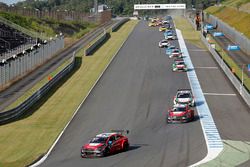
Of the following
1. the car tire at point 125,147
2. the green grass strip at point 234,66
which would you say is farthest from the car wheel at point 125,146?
the green grass strip at point 234,66

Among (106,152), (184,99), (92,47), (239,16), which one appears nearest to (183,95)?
(184,99)

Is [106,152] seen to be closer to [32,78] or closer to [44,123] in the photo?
[44,123]

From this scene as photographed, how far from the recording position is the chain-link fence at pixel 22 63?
6488 centimetres

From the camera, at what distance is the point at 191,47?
101 m

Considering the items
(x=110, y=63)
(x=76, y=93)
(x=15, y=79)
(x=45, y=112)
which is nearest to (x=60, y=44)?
(x=110, y=63)

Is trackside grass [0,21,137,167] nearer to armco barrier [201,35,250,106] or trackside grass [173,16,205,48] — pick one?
armco barrier [201,35,250,106]

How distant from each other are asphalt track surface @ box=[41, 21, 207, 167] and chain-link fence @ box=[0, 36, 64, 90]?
378 inches

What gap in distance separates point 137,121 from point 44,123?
25.9 ft

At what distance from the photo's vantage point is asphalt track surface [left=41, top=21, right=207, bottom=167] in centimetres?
3712

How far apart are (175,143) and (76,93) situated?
79.5 feet

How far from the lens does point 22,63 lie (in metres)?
72.2

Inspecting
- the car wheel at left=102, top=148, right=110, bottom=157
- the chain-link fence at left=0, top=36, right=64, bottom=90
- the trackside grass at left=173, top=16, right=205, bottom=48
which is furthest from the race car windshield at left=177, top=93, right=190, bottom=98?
the trackside grass at left=173, top=16, right=205, bottom=48

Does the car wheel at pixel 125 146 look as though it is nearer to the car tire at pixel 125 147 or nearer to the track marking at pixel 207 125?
the car tire at pixel 125 147

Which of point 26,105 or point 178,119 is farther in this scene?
point 26,105
